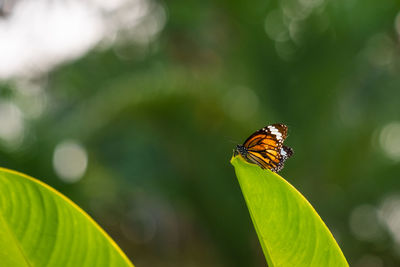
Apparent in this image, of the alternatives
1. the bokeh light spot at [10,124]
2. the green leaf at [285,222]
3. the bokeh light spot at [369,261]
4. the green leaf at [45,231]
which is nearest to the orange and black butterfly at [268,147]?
the green leaf at [285,222]

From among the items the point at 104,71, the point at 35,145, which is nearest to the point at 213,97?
the point at 35,145

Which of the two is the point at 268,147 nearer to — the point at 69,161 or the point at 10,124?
the point at 69,161

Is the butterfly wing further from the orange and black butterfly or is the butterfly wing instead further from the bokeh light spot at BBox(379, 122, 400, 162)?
the bokeh light spot at BBox(379, 122, 400, 162)

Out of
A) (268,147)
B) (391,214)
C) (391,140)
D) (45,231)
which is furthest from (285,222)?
(391,214)

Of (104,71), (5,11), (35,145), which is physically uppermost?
(104,71)

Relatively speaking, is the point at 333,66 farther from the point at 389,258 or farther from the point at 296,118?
the point at 389,258

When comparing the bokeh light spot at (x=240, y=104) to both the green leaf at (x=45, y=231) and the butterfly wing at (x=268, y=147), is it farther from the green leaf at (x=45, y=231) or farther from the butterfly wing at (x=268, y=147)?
the green leaf at (x=45, y=231)
